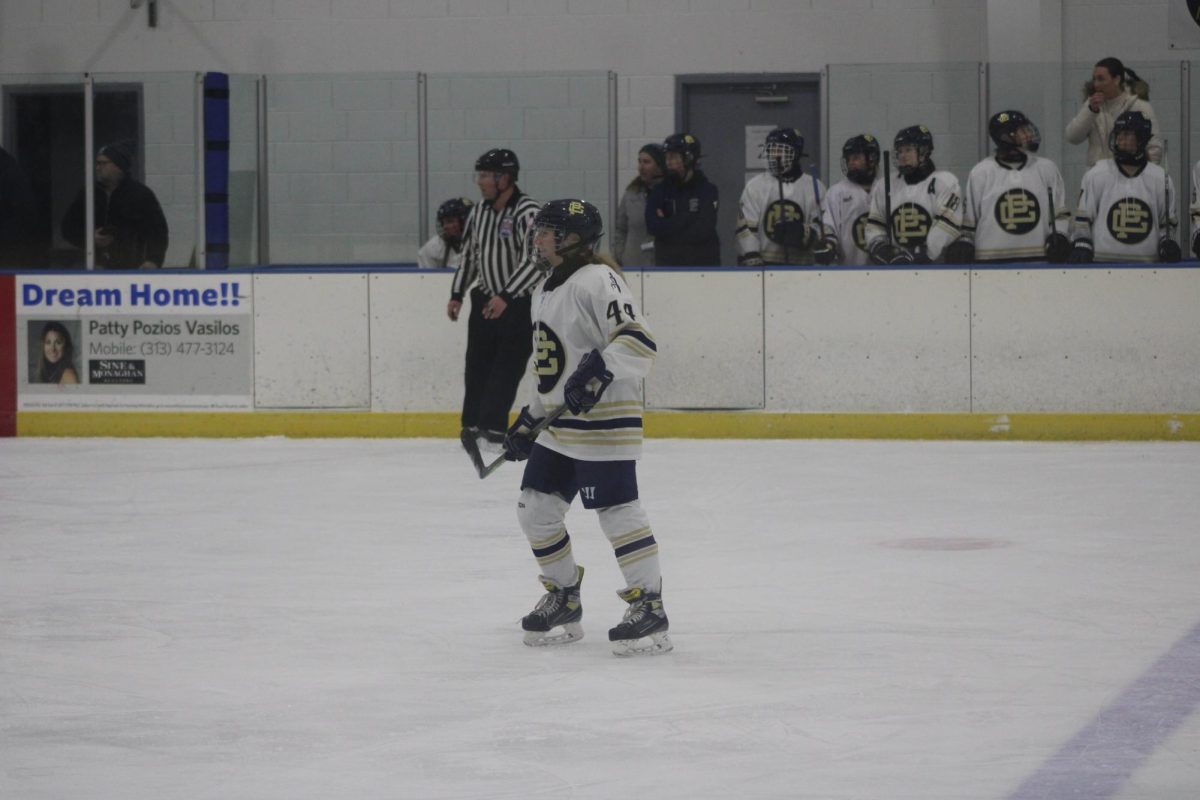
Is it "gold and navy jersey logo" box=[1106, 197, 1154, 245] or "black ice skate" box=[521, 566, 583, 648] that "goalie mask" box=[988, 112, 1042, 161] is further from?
"black ice skate" box=[521, 566, 583, 648]

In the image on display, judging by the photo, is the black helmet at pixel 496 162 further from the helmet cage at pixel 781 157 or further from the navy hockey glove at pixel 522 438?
the navy hockey glove at pixel 522 438

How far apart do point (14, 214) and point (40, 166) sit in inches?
15.2

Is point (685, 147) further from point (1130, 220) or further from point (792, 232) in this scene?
point (1130, 220)

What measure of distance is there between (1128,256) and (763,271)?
195cm

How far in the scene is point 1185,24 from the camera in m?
5.18

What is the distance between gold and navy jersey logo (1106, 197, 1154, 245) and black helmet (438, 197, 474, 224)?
355cm

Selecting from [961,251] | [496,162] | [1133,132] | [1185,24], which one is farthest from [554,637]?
[1133,132]

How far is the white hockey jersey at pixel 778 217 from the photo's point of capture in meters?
9.99

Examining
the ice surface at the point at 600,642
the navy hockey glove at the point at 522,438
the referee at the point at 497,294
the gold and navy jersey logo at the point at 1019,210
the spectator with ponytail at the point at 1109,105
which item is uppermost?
the spectator with ponytail at the point at 1109,105

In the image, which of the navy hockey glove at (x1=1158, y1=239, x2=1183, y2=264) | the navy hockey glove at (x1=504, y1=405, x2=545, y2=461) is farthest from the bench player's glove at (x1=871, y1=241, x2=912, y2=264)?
the navy hockey glove at (x1=504, y1=405, x2=545, y2=461)

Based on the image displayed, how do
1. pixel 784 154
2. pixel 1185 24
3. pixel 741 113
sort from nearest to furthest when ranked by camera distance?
pixel 1185 24 → pixel 784 154 → pixel 741 113

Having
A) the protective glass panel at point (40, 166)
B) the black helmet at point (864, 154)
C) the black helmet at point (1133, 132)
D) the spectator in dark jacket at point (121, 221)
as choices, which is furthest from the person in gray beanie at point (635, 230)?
the protective glass panel at point (40, 166)

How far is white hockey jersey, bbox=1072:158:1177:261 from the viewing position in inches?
379

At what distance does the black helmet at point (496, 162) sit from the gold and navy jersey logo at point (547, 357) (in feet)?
14.1
